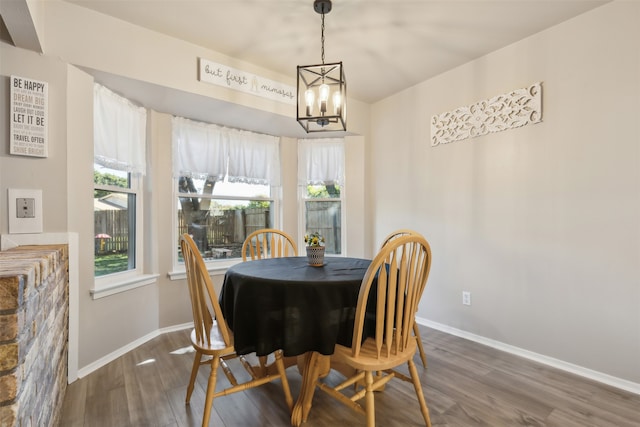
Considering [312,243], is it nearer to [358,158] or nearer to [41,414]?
[41,414]

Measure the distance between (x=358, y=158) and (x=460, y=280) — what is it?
5.77 feet

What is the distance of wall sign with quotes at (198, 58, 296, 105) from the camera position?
2617 mm

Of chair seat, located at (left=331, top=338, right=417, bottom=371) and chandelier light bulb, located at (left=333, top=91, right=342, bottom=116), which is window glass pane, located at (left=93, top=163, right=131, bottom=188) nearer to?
chandelier light bulb, located at (left=333, top=91, right=342, bottom=116)

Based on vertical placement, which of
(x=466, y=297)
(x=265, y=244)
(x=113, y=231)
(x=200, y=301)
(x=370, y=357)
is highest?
(x=113, y=231)

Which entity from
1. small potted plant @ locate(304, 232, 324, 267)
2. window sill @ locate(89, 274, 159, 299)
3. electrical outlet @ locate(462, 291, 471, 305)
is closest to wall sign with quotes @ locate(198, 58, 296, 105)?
small potted plant @ locate(304, 232, 324, 267)

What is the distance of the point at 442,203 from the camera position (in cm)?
305

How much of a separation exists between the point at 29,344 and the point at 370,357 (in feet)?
4.11

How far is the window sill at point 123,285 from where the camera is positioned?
2264mm

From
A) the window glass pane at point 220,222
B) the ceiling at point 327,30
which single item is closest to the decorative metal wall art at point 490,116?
the ceiling at point 327,30

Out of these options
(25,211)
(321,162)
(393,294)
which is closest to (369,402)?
(393,294)

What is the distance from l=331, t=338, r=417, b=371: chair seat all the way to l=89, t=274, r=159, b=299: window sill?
181cm

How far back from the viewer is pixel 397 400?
186 cm

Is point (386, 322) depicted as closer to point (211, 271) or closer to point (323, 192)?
point (211, 271)

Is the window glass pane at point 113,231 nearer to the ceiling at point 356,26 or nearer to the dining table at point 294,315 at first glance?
the ceiling at point 356,26
